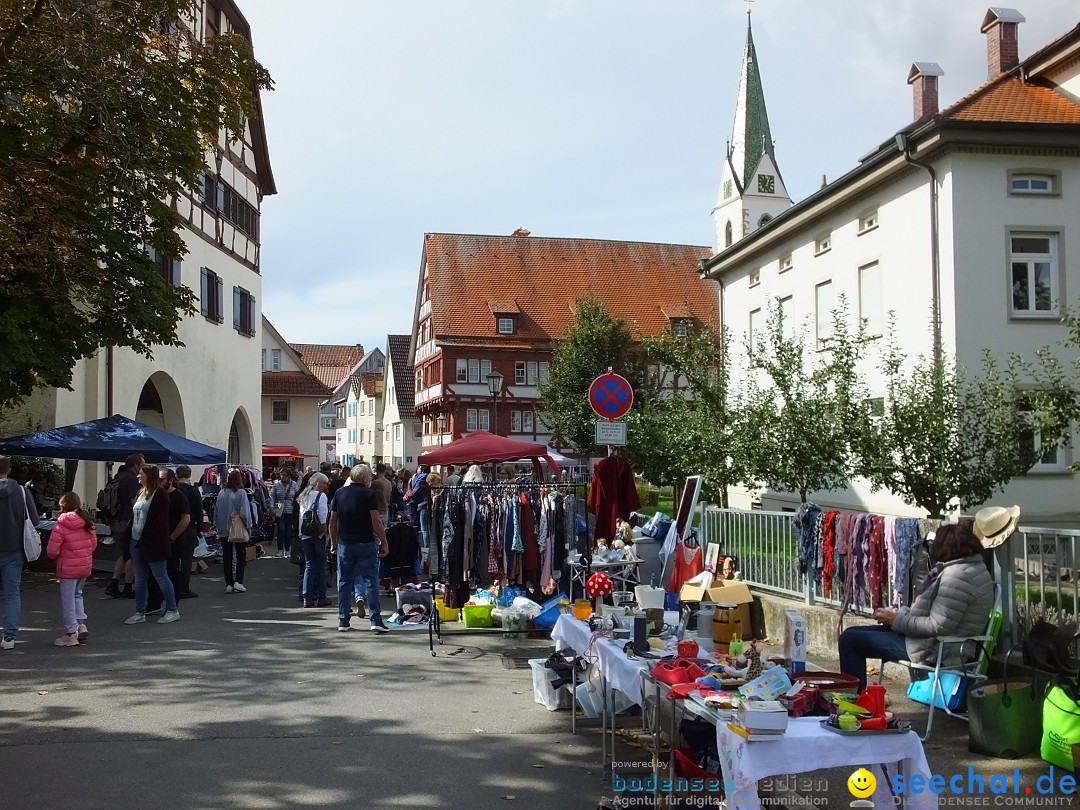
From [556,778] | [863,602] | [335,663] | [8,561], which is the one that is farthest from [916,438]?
[8,561]

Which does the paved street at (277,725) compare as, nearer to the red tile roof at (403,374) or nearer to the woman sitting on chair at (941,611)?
the woman sitting on chair at (941,611)

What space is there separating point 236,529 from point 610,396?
6889 millimetres

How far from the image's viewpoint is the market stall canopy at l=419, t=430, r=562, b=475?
776 inches

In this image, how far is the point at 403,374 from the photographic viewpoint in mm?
69500

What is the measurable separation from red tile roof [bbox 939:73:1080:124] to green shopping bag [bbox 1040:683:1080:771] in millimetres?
15982

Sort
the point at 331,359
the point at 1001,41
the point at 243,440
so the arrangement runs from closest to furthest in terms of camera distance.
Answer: the point at 1001,41, the point at 243,440, the point at 331,359

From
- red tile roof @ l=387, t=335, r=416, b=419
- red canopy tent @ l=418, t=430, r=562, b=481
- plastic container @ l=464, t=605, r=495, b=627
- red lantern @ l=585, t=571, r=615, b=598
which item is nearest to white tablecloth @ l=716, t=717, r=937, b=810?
red lantern @ l=585, t=571, r=615, b=598

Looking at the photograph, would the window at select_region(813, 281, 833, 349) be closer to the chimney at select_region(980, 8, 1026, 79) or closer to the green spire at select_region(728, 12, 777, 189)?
the chimney at select_region(980, 8, 1026, 79)

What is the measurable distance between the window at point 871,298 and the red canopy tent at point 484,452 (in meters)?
7.99

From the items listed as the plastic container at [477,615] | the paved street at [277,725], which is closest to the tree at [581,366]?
the plastic container at [477,615]

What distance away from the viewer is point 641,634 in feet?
19.8

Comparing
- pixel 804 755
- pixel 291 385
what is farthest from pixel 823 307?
pixel 291 385

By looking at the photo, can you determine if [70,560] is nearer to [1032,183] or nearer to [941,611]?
[941,611]

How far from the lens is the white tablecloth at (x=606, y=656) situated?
5.62 m
